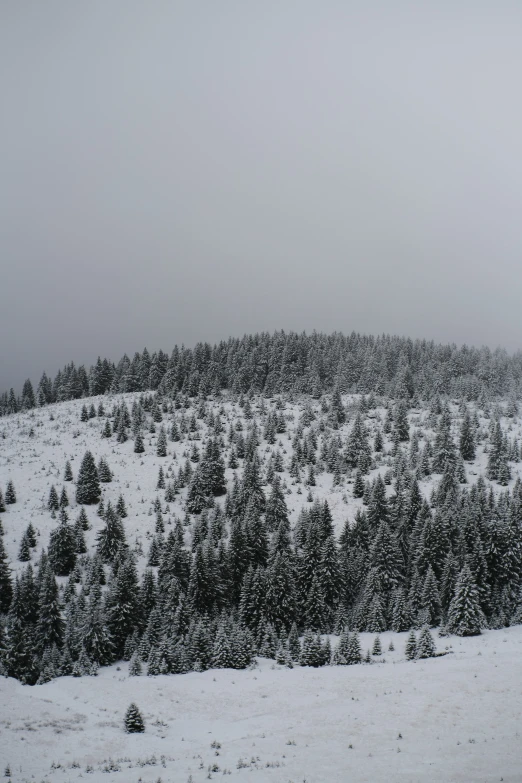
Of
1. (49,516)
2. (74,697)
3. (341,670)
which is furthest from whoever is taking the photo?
(49,516)

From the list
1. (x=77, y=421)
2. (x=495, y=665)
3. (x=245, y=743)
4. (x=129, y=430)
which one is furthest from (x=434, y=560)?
(x=77, y=421)

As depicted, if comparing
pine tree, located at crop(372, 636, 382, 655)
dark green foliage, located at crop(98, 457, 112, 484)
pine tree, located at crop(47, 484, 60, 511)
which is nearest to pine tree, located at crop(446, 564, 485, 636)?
pine tree, located at crop(372, 636, 382, 655)

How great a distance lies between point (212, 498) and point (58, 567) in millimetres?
25211

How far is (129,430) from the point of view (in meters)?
100

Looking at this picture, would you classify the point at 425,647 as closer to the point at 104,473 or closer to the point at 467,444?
the point at 467,444

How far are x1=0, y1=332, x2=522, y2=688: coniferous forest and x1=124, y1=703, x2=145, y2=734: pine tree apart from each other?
44.4ft

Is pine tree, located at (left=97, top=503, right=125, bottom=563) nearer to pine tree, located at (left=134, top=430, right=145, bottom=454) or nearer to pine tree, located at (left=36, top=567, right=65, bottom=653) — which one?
pine tree, located at (left=36, top=567, right=65, bottom=653)

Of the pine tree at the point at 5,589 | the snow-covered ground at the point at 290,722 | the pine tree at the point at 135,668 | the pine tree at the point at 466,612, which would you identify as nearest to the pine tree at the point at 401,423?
the pine tree at the point at 466,612

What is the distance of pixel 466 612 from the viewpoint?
148ft

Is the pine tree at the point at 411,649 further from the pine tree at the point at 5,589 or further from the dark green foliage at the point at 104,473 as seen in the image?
the dark green foliage at the point at 104,473

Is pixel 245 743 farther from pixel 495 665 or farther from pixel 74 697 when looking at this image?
pixel 495 665

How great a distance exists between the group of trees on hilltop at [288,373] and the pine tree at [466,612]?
249 feet

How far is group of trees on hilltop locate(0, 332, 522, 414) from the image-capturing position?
126938mm

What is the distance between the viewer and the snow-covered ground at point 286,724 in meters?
→ 19.6
